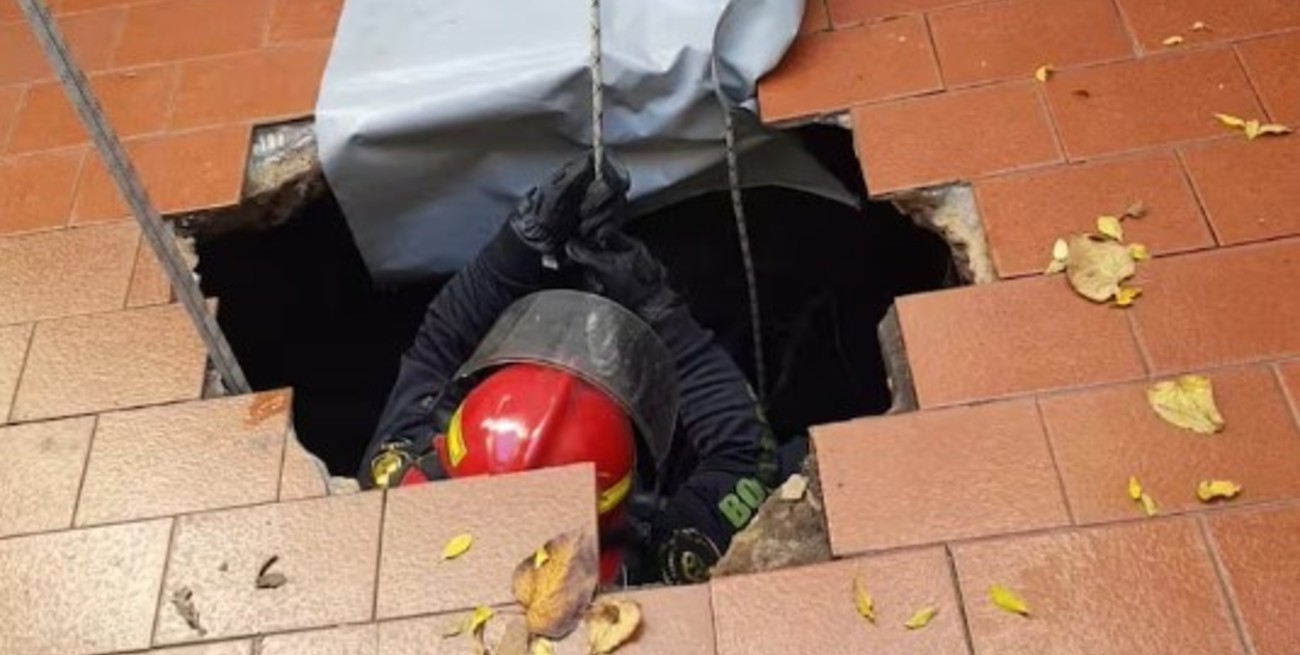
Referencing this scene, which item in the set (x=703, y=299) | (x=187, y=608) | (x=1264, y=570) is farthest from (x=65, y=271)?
(x=1264, y=570)

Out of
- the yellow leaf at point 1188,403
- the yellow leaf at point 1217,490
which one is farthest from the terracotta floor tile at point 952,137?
the yellow leaf at point 1217,490

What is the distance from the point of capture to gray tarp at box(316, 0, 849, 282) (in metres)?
2.29

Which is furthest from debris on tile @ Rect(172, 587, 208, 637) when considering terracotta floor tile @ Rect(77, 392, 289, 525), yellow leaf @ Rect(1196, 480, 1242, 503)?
yellow leaf @ Rect(1196, 480, 1242, 503)

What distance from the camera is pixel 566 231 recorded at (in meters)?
2.27

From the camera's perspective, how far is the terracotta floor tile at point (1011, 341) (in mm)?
1840

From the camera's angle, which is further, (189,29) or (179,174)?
(189,29)

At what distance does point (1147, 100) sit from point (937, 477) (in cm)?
82

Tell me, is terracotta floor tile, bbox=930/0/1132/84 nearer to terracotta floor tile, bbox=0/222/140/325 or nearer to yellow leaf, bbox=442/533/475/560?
yellow leaf, bbox=442/533/475/560

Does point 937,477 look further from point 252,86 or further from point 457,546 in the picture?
point 252,86

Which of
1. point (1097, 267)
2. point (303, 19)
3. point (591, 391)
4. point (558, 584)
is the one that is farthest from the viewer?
point (303, 19)

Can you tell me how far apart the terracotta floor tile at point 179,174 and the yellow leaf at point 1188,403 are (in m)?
1.54

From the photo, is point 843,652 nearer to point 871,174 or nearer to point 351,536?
point 351,536

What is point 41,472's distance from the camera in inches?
77.9

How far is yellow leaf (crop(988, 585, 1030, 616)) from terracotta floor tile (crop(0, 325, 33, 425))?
58.8 inches
